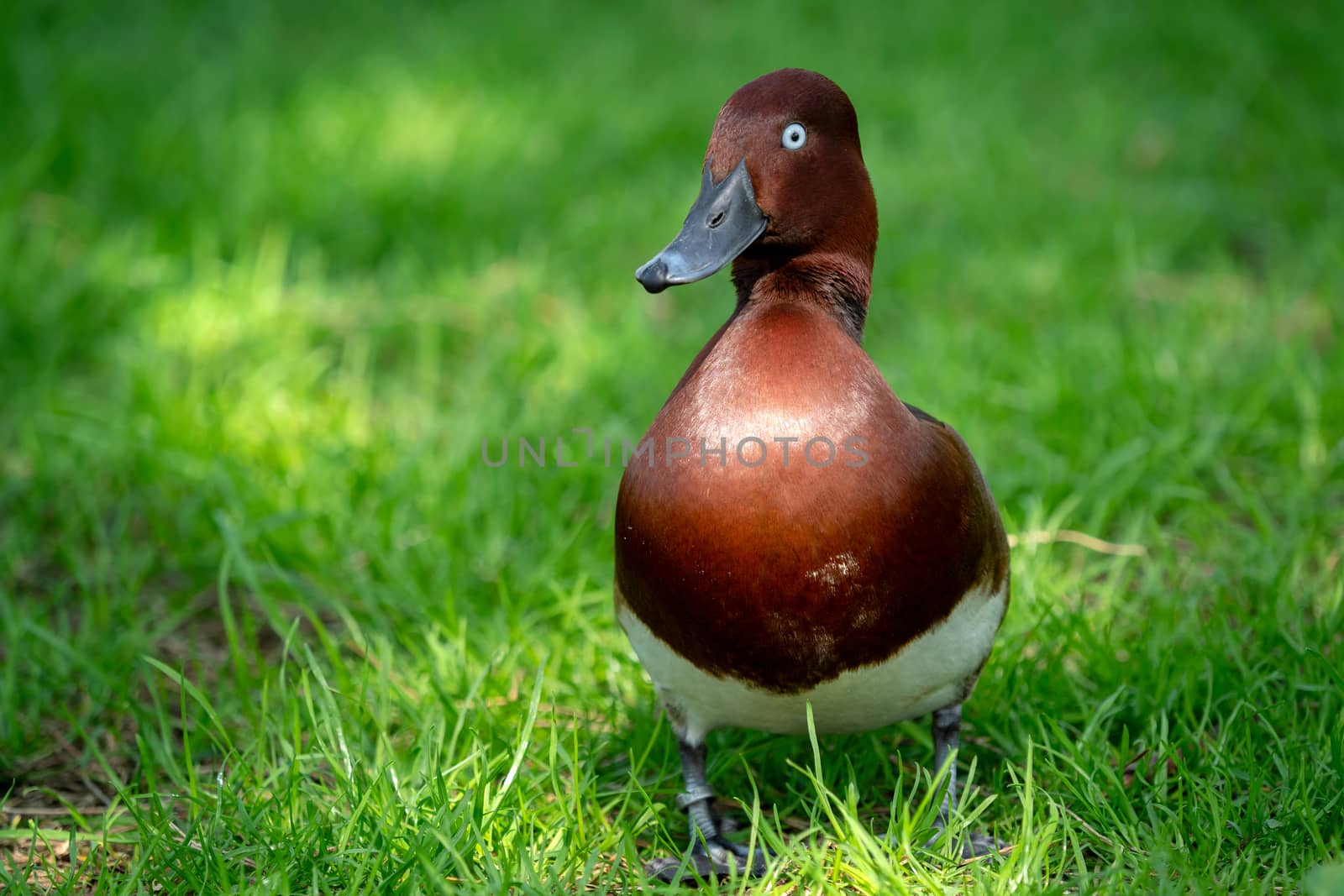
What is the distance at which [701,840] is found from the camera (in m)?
2.15

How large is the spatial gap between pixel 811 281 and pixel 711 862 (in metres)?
0.95

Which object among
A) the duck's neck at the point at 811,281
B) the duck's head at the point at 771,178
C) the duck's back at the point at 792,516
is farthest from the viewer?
the duck's neck at the point at 811,281

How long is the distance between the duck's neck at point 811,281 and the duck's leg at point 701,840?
773 millimetres

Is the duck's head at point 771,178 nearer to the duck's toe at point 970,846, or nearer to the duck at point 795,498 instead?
the duck at point 795,498

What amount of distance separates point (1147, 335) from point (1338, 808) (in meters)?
2.16

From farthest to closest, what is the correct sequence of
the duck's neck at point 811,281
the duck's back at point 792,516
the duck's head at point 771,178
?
the duck's neck at point 811,281, the duck's head at point 771,178, the duck's back at point 792,516

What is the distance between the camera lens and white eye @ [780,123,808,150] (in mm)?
1975

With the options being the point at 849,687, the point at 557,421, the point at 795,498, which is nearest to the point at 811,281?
the point at 795,498

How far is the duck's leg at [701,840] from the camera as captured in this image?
215cm

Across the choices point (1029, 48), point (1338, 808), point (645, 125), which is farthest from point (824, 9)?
point (1338, 808)

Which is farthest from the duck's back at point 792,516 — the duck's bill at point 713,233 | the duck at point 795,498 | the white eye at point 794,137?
the white eye at point 794,137

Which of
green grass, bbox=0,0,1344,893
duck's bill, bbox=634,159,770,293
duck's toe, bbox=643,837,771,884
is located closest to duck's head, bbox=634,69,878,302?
duck's bill, bbox=634,159,770,293

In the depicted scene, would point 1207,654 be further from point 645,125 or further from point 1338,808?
point 645,125

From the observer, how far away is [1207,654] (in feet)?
8.00
